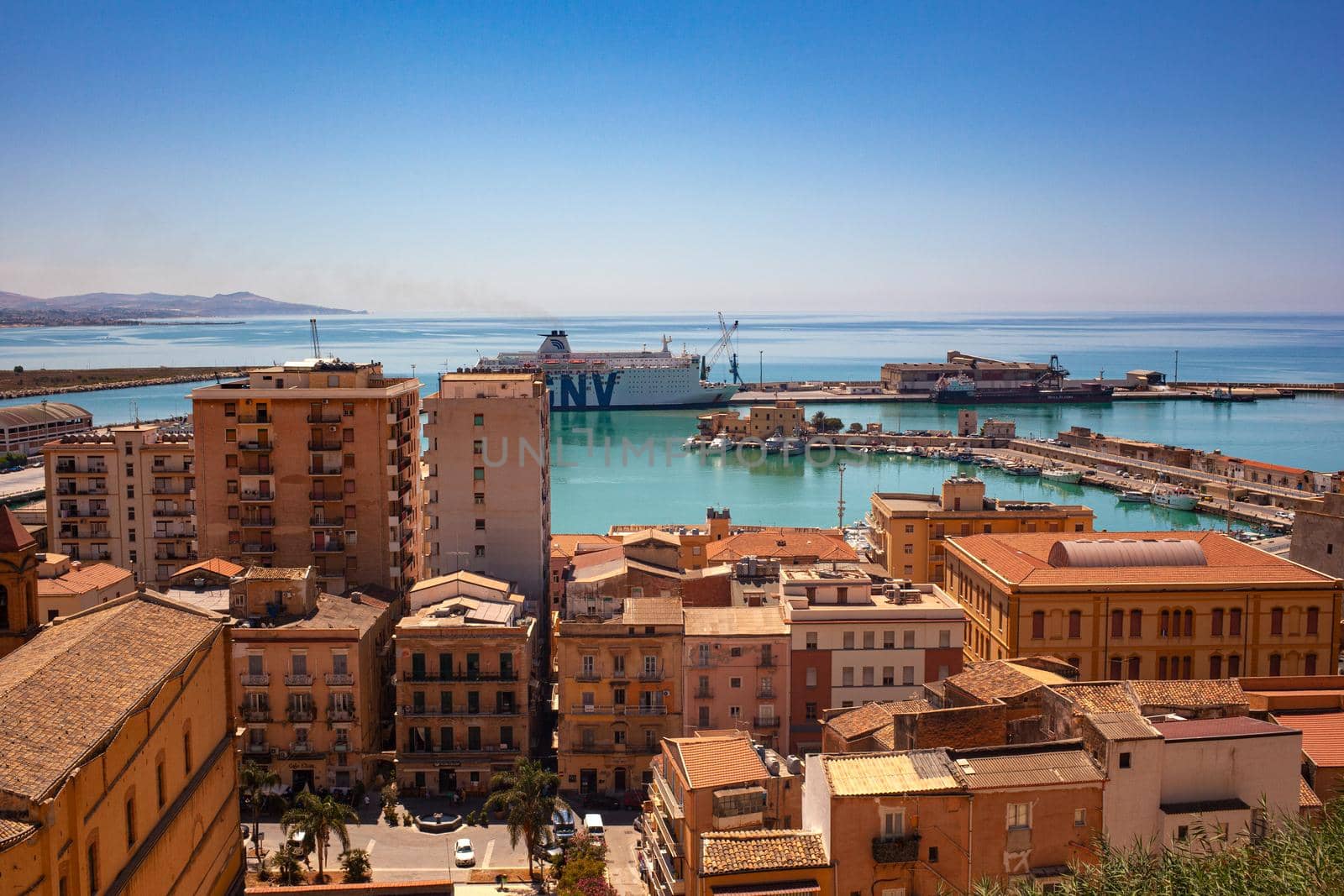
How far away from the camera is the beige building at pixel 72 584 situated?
55.6 feet

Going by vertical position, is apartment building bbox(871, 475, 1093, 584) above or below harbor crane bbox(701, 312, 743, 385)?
below

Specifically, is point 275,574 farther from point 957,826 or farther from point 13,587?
point 957,826

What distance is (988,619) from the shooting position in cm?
1556

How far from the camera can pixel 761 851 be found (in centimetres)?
831

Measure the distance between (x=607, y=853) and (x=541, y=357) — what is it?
220 ft

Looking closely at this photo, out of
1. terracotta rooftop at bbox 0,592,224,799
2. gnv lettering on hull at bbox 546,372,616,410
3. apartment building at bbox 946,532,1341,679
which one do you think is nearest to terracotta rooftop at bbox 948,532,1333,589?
apartment building at bbox 946,532,1341,679

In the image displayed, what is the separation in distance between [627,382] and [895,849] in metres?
66.6

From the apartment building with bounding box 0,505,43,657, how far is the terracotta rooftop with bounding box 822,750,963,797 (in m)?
5.99

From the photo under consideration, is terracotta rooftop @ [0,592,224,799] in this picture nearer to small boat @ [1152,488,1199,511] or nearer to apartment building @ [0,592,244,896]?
apartment building @ [0,592,244,896]

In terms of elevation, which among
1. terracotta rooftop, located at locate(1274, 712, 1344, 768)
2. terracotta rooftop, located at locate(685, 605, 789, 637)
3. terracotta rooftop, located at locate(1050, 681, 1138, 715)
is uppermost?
terracotta rooftop, located at locate(1050, 681, 1138, 715)

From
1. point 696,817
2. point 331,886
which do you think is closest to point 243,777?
point 331,886

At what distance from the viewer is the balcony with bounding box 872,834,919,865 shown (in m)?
8.13

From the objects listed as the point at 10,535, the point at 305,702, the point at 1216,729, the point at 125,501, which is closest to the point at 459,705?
the point at 305,702

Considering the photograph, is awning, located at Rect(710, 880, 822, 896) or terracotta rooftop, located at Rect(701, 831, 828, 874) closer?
awning, located at Rect(710, 880, 822, 896)
